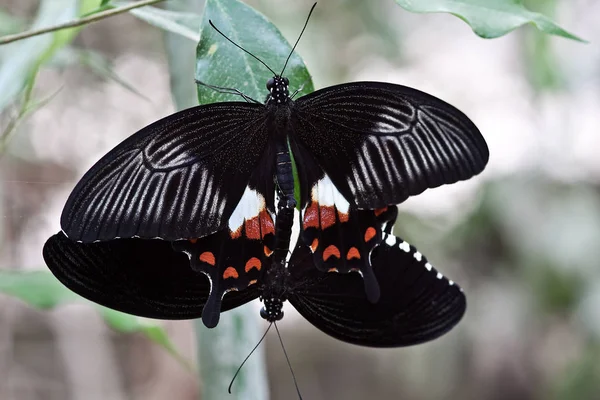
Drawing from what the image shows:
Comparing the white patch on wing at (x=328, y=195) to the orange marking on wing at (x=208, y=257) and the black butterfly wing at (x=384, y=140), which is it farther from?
the orange marking on wing at (x=208, y=257)

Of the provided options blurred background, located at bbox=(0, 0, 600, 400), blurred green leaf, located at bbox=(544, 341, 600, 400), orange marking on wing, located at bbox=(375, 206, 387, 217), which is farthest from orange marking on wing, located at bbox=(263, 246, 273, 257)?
blurred green leaf, located at bbox=(544, 341, 600, 400)

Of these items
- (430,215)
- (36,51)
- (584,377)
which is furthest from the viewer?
(430,215)

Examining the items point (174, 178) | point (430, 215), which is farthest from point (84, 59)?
point (430, 215)

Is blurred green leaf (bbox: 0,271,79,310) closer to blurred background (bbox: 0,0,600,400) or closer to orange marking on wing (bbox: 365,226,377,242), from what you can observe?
orange marking on wing (bbox: 365,226,377,242)

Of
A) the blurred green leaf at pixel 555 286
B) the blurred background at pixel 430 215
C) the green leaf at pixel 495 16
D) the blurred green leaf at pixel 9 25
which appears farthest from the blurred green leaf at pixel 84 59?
the blurred green leaf at pixel 555 286

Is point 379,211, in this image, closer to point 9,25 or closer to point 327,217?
point 327,217

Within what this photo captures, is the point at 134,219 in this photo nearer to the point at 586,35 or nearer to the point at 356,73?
the point at 356,73
